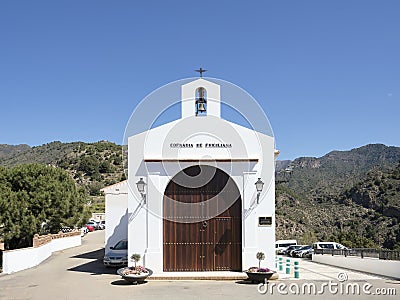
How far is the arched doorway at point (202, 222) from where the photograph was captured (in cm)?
1666

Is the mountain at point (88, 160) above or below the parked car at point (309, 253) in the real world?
above

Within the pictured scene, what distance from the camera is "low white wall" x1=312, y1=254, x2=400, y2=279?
58.4 feet

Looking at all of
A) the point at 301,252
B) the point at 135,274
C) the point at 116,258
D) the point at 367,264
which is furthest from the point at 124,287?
the point at 301,252

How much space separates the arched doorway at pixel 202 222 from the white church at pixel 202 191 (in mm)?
35

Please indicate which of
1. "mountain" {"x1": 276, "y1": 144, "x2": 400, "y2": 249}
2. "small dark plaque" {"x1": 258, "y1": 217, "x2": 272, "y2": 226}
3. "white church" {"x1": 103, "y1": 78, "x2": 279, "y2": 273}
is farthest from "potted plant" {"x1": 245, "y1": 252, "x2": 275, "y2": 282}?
"mountain" {"x1": 276, "y1": 144, "x2": 400, "y2": 249}

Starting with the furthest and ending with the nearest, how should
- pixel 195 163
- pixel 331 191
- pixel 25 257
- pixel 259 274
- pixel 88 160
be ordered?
pixel 88 160, pixel 331 191, pixel 25 257, pixel 195 163, pixel 259 274

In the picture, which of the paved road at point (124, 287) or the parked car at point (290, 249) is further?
the parked car at point (290, 249)

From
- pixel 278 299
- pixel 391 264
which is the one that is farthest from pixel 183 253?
pixel 391 264

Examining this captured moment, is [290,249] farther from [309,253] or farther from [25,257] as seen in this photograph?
[25,257]

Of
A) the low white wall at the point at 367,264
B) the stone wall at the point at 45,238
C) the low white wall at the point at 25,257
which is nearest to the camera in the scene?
the low white wall at the point at 367,264

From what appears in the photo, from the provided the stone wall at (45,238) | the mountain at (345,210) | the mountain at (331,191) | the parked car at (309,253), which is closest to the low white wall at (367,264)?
the parked car at (309,253)

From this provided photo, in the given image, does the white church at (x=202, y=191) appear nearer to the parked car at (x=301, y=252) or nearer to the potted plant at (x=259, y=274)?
the potted plant at (x=259, y=274)

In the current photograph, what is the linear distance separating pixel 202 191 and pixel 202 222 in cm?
111

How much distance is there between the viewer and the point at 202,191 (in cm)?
1689
